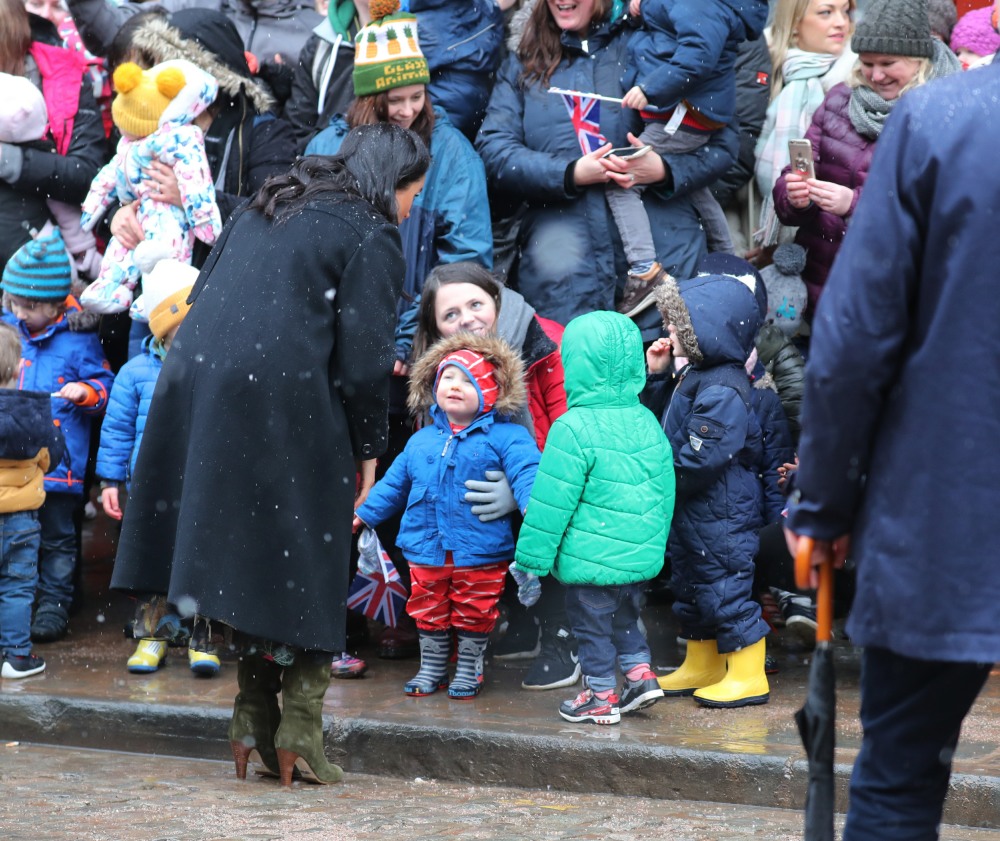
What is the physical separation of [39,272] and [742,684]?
3.76m

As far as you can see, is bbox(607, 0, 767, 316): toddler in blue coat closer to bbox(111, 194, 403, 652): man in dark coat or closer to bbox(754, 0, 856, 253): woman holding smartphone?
bbox(754, 0, 856, 253): woman holding smartphone

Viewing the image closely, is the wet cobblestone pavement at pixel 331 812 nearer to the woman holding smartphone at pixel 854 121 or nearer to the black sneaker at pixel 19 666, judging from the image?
the black sneaker at pixel 19 666

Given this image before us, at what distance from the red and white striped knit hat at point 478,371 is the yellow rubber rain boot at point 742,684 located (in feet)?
4.49

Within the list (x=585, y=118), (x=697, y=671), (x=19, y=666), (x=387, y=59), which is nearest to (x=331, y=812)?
(x=697, y=671)

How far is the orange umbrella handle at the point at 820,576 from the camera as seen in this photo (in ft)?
9.68

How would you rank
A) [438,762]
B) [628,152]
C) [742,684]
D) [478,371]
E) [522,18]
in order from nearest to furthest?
[438,762]
[742,684]
[478,371]
[628,152]
[522,18]

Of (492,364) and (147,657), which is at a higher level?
(492,364)

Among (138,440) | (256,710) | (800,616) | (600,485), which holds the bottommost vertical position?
(800,616)

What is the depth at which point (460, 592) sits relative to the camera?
19.1 feet

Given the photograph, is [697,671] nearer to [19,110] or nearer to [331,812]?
[331,812]

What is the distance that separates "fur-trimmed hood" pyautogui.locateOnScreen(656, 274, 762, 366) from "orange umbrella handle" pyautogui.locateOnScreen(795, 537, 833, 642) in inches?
101

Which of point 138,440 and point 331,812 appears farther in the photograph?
point 138,440

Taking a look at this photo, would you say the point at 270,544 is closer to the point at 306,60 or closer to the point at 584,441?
the point at 584,441

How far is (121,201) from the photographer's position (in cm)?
700
